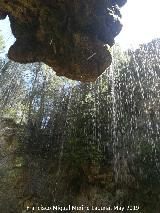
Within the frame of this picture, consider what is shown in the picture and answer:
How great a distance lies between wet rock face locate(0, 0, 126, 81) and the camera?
6598 mm

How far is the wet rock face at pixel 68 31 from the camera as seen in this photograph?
21.6 ft

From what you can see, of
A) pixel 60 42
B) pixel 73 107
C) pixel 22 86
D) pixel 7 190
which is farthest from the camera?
pixel 22 86

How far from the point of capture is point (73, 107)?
55.6ft

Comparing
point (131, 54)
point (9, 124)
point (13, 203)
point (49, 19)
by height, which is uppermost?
point (131, 54)

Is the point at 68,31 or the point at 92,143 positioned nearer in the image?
the point at 68,31

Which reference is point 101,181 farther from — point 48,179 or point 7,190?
point 7,190

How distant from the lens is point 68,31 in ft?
22.2

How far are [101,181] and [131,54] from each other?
8396 millimetres

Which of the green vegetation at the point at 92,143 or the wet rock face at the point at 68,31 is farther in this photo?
the green vegetation at the point at 92,143

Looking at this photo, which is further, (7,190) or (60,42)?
(7,190)

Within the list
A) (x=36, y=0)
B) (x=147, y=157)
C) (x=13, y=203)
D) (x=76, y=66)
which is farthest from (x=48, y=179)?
(x=36, y=0)

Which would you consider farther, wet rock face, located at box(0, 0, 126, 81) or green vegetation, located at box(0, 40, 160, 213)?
green vegetation, located at box(0, 40, 160, 213)

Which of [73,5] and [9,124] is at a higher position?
[9,124]

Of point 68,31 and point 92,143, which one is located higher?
point 92,143
